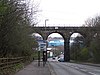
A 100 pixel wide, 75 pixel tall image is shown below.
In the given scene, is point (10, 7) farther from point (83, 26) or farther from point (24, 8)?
point (83, 26)

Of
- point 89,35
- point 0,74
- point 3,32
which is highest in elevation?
point 89,35

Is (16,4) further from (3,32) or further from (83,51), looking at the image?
(83,51)

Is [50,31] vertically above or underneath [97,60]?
above

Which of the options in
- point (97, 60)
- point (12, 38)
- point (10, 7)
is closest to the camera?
point (10, 7)

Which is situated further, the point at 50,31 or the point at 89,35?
→ the point at 50,31

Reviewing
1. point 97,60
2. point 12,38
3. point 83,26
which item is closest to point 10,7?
point 12,38

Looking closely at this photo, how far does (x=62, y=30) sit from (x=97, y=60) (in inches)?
1373

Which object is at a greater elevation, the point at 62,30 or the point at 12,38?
the point at 62,30

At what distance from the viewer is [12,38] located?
23641 millimetres

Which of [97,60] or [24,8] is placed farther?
[97,60]

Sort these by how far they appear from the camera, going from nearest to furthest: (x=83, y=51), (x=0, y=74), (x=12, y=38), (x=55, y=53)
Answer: (x=0, y=74)
(x=12, y=38)
(x=83, y=51)
(x=55, y=53)

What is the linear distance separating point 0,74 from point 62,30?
288ft

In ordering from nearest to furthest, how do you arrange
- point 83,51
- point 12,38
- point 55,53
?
1. point 12,38
2. point 83,51
3. point 55,53

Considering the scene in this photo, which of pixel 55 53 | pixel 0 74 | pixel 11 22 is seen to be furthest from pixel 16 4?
pixel 55 53
